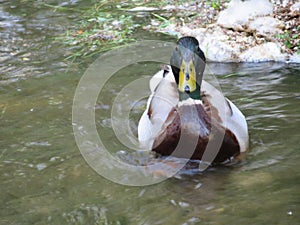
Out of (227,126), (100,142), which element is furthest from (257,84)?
(100,142)

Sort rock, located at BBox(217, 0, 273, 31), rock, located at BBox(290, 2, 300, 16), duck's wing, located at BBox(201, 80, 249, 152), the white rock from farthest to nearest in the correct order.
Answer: rock, located at BBox(217, 0, 273, 31), rock, located at BBox(290, 2, 300, 16), the white rock, duck's wing, located at BBox(201, 80, 249, 152)

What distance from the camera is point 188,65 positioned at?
4379 mm

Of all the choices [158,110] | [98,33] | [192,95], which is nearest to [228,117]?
[192,95]

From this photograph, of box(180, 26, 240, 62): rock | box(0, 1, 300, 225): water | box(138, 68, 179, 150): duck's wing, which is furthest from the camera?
box(180, 26, 240, 62): rock

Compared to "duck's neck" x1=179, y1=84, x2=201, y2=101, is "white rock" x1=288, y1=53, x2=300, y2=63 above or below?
below

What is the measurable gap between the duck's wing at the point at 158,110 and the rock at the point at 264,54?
165 cm

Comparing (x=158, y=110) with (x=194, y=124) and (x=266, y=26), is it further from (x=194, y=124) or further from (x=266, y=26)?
(x=266, y=26)

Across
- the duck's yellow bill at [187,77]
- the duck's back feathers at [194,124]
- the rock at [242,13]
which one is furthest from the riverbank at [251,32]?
Result: the duck's yellow bill at [187,77]

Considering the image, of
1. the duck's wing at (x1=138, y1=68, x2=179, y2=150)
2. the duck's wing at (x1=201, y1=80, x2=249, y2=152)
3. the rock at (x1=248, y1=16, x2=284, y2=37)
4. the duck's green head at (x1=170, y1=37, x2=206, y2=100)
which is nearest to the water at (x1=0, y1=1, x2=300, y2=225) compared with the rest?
the duck's wing at (x1=201, y1=80, x2=249, y2=152)

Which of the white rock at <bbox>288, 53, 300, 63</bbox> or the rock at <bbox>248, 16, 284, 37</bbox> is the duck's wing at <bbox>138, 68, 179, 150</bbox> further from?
the rock at <bbox>248, 16, 284, 37</bbox>

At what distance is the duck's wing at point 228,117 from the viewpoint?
14.7 feet

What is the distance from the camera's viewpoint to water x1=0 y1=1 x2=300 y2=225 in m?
3.64

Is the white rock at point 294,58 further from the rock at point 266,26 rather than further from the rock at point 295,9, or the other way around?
the rock at point 295,9

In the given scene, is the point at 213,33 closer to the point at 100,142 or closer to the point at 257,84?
the point at 257,84
